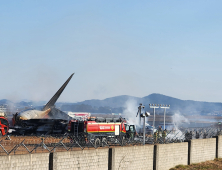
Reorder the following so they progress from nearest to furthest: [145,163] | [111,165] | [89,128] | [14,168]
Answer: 1. [14,168]
2. [111,165]
3. [145,163]
4. [89,128]

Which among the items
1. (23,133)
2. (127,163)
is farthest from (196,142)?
(23,133)

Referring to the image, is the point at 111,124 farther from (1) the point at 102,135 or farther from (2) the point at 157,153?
(2) the point at 157,153

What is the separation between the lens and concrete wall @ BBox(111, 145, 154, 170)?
59.4 ft

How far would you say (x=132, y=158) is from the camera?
1914 centimetres

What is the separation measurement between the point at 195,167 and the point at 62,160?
11892mm

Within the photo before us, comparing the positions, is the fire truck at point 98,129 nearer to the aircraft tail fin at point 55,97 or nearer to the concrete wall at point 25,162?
the concrete wall at point 25,162

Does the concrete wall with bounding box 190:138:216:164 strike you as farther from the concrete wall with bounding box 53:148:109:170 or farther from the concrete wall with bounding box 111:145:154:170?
the concrete wall with bounding box 53:148:109:170

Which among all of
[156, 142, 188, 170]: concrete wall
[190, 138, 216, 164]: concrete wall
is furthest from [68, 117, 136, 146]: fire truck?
[156, 142, 188, 170]: concrete wall

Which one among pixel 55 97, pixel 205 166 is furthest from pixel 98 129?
pixel 55 97

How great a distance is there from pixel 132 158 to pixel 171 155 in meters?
4.31

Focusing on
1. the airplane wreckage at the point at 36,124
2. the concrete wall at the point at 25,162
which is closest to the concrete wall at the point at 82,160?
the concrete wall at the point at 25,162

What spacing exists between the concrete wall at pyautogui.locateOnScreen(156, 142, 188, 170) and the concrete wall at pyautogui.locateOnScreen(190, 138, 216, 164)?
39.0 inches

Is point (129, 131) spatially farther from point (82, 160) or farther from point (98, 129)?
point (82, 160)

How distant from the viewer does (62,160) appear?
51.0ft
